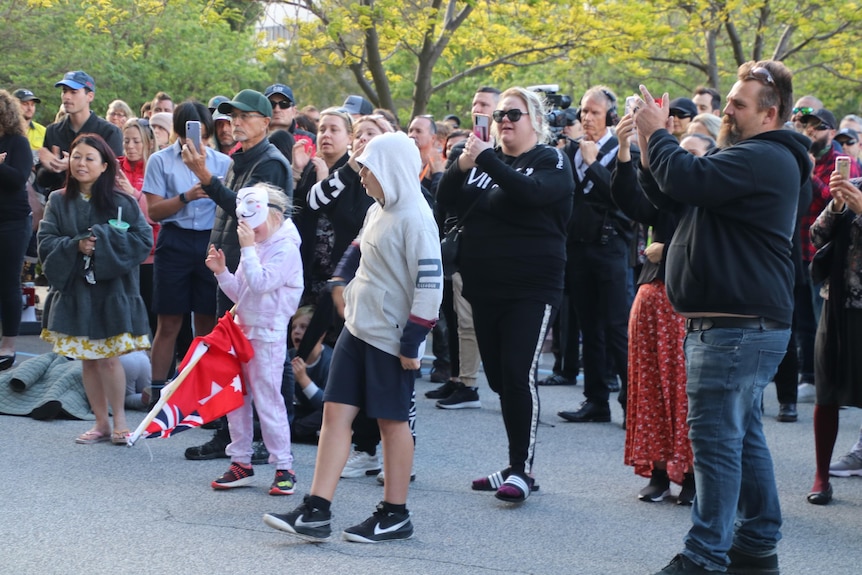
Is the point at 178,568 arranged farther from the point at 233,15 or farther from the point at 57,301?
the point at 233,15

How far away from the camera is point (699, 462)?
181 inches

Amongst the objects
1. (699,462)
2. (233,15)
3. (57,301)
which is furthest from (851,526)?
(233,15)

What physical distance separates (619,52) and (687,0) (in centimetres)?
164

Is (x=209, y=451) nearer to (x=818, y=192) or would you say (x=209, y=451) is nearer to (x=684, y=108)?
(x=684, y=108)

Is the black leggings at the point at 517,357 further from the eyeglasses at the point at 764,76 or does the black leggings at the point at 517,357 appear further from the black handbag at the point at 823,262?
the eyeglasses at the point at 764,76

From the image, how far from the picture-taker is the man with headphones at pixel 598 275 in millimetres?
8094

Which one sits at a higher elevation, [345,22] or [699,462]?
[345,22]

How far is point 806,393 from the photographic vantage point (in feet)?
31.5

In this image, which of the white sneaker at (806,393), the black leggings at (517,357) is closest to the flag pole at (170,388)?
the black leggings at (517,357)

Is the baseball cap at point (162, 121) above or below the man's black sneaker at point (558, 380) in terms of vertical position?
above

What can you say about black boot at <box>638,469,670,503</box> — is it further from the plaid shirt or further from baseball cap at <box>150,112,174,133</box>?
baseball cap at <box>150,112,174,133</box>

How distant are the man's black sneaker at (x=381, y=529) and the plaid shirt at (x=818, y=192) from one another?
4.93 metres

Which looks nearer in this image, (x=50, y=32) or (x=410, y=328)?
(x=410, y=328)

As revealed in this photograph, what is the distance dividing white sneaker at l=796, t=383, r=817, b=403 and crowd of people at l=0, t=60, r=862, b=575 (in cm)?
104
